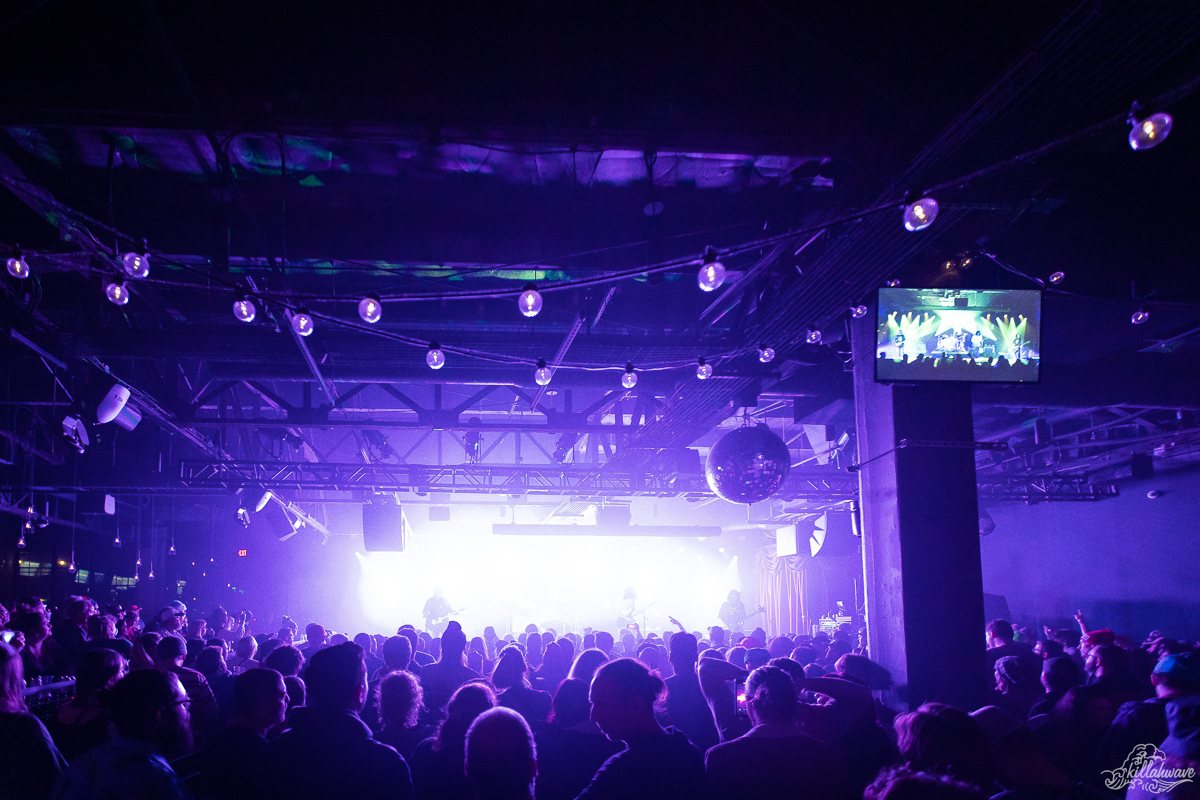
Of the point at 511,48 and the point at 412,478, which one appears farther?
the point at 412,478

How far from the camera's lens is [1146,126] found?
8.69 feet

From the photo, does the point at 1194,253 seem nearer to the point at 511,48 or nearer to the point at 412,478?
the point at 511,48

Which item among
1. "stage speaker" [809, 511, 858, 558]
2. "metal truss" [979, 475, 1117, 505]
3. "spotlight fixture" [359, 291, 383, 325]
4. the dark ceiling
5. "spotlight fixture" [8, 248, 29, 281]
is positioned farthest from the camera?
"stage speaker" [809, 511, 858, 558]

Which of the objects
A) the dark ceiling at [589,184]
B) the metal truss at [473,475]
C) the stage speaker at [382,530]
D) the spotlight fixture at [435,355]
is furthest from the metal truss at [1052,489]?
the stage speaker at [382,530]

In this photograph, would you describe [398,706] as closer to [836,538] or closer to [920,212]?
[920,212]

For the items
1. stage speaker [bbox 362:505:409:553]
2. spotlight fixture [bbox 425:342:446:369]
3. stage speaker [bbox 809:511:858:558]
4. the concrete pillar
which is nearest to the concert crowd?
the concrete pillar

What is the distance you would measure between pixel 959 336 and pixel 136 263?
484 cm

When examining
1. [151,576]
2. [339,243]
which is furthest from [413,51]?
[151,576]

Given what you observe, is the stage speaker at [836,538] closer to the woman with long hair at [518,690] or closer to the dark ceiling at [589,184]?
the dark ceiling at [589,184]

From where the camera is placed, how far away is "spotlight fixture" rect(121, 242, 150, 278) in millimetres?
3863

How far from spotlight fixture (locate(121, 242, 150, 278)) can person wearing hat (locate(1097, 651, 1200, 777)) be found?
548cm

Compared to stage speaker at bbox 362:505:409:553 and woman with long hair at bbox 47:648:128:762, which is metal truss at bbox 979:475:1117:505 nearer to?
stage speaker at bbox 362:505:409:553

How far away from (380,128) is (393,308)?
3.40 m

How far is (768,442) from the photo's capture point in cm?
643
